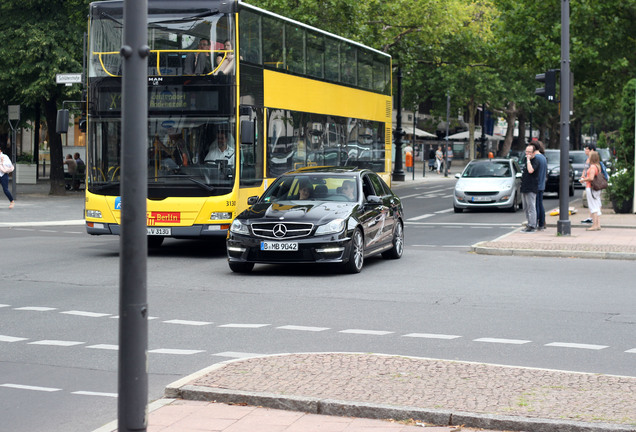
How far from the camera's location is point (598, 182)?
22500mm

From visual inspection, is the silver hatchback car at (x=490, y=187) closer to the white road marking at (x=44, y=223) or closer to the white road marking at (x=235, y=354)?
the white road marking at (x=44, y=223)

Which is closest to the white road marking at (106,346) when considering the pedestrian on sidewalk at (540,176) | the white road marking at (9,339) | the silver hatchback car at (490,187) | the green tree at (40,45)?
the white road marking at (9,339)

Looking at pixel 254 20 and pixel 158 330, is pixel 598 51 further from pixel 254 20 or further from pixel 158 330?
pixel 158 330

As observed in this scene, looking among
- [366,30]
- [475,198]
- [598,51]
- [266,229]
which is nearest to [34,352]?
[266,229]

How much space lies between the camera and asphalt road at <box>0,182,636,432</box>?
8.03 meters

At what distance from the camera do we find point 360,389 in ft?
22.2

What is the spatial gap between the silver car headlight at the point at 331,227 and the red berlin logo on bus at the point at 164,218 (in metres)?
3.67

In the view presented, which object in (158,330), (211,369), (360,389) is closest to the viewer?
(360,389)

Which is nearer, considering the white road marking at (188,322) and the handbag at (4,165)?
the white road marking at (188,322)

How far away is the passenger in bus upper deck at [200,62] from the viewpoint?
1723 cm

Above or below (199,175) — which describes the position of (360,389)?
below

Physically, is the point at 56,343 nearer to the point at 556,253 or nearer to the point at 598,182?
the point at 556,253

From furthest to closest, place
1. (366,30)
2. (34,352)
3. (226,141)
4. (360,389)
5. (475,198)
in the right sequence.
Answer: (366,30)
(475,198)
(226,141)
(34,352)
(360,389)

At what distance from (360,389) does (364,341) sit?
264 centimetres
